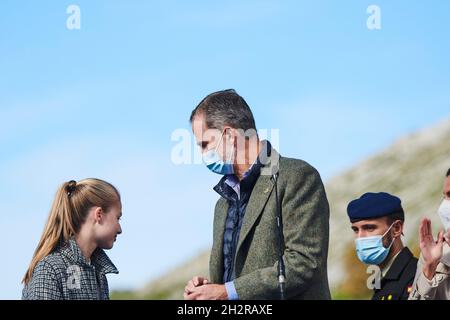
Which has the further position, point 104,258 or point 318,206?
point 104,258

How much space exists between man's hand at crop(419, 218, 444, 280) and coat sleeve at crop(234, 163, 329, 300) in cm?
62

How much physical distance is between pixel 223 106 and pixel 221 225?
2.73 feet

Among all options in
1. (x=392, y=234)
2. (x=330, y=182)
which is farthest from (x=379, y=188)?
(x=392, y=234)

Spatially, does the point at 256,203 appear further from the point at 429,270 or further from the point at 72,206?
the point at 72,206

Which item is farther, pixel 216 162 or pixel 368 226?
pixel 368 226

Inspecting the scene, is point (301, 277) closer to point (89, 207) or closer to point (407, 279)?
point (407, 279)

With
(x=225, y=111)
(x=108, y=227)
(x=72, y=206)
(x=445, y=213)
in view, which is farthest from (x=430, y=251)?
(x=72, y=206)

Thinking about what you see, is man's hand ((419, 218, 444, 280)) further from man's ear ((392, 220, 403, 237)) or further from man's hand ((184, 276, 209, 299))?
man's hand ((184, 276, 209, 299))

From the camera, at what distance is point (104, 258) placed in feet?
21.7

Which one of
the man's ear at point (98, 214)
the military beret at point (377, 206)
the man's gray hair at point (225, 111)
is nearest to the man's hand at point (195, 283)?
the man's ear at point (98, 214)

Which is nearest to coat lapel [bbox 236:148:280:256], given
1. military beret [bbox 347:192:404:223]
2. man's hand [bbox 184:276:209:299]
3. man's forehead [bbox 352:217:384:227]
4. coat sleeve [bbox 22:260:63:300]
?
man's hand [bbox 184:276:209:299]

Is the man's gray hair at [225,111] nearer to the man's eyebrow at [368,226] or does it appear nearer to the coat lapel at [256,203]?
the coat lapel at [256,203]

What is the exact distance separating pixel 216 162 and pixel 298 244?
0.83 metres

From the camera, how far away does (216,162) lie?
20.8 ft
